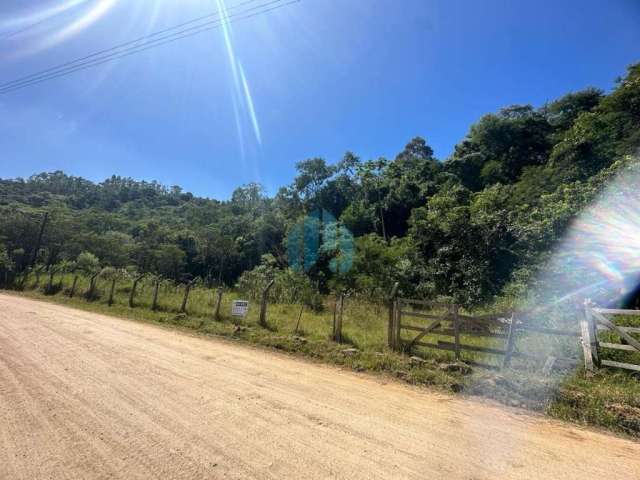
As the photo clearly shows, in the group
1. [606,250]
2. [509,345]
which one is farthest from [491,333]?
[606,250]

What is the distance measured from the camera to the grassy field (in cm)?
545

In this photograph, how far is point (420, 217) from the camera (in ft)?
106

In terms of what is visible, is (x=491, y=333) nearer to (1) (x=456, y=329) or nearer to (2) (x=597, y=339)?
(1) (x=456, y=329)

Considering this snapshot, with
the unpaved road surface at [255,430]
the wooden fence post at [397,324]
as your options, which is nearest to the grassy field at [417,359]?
the wooden fence post at [397,324]

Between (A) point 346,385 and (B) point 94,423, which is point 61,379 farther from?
(A) point 346,385

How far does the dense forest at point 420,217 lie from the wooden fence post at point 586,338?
1098 cm

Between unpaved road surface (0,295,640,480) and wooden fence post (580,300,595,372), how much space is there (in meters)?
2.74

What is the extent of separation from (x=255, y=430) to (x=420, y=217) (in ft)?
100

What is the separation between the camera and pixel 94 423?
4145 mm

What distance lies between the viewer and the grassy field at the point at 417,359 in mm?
5449

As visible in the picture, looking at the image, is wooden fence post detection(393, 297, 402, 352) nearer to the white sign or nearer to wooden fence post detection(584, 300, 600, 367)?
wooden fence post detection(584, 300, 600, 367)

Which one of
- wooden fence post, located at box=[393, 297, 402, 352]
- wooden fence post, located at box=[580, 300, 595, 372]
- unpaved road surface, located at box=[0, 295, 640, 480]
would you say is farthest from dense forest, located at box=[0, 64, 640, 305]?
unpaved road surface, located at box=[0, 295, 640, 480]

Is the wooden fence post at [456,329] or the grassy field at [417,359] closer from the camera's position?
the grassy field at [417,359]

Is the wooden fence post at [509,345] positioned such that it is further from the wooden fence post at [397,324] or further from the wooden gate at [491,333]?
the wooden fence post at [397,324]
